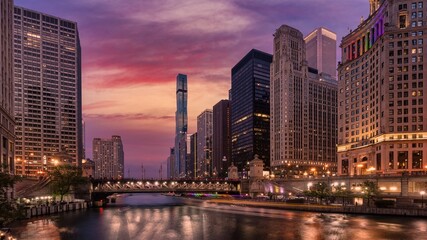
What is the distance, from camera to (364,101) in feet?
603

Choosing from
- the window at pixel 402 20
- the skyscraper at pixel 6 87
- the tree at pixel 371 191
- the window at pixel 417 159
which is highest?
the window at pixel 402 20

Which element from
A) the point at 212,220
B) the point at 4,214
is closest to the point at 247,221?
the point at 212,220

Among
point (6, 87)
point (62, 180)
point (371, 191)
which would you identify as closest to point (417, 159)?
point (371, 191)

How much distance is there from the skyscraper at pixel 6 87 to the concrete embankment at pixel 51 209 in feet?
41.1

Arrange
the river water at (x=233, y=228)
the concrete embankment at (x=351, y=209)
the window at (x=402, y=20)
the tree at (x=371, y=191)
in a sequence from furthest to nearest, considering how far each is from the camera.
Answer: the window at (x=402, y=20) < the tree at (x=371, y=191) < the concrete embankment at (x=351, y=209) < the river water at (x=233, y=228)

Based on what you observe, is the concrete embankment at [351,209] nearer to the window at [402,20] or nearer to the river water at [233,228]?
the river water at [233,228]

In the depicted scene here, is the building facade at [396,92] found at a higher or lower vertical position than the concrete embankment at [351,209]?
higher

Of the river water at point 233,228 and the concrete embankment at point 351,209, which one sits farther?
the concrete embankment at point 351,209

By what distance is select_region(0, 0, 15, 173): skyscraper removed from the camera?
4451 inches

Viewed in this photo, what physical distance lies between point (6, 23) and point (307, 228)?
101 m

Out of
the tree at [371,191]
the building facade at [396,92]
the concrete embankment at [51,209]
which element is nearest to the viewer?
the concrete embankment at [51,209]

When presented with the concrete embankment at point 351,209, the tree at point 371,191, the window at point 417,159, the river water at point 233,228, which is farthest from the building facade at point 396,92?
the river water at point 233,228

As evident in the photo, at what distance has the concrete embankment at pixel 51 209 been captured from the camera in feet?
354

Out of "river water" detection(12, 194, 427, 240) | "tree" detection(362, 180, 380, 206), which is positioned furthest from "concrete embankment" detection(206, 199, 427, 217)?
"tree" detection(362, 180, 380, 206)
